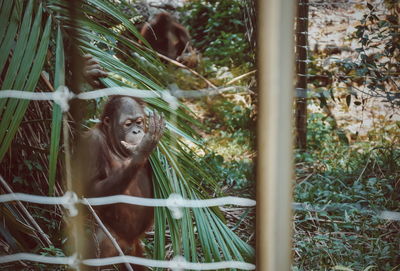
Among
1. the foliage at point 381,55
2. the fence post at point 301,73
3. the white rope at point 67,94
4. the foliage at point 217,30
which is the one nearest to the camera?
the white rope at point 67,94

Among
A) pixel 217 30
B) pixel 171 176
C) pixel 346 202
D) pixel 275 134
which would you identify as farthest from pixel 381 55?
pixel 275 134

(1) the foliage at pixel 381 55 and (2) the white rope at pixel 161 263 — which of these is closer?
(2) the white rope at pixel 161 263

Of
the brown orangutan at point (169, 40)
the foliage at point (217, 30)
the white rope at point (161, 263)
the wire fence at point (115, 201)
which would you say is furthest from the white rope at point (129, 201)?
the foliage at point (217, 30)

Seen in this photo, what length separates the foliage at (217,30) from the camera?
203cm

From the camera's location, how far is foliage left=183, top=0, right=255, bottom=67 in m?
2.03

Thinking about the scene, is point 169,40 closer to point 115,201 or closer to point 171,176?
point 171,176

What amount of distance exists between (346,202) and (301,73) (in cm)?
49

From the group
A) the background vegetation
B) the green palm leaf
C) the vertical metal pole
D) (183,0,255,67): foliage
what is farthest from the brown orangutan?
the vertical metal pole

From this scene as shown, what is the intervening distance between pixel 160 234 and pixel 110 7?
602 millimetres

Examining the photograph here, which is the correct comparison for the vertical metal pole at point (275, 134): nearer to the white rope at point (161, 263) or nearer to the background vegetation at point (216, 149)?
the background vegetation at point (216, 149)

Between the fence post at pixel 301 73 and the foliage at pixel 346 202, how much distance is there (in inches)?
3.5

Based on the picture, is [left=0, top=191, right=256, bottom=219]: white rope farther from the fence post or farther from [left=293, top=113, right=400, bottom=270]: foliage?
the fence post

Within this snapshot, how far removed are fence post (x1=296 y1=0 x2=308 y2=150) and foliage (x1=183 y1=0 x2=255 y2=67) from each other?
21 cm

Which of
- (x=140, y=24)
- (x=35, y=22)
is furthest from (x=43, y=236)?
(x=140, y=24)
